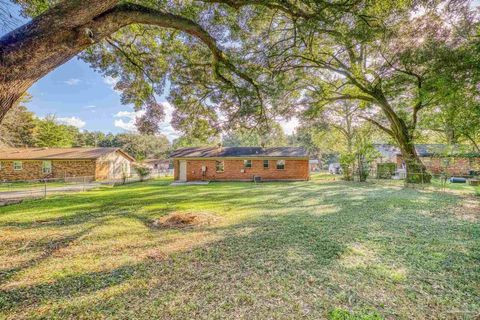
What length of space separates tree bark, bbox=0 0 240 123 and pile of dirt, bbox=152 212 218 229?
163 inches

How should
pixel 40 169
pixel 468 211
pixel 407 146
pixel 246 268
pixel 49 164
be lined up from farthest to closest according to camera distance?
pixel 49 164 → pixel 40 169 → pixel 407 146 → pixel 468 211 → pixel 246 268

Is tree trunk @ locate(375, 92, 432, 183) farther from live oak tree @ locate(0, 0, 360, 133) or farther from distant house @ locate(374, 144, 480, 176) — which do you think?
live oak tree @ locate(0, 0, 360, 133)

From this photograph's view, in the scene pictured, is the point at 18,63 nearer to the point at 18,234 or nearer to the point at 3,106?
the point at 3,106

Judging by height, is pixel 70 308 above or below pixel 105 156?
below

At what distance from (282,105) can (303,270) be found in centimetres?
1039

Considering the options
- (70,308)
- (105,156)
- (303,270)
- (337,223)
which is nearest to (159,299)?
(70,308)

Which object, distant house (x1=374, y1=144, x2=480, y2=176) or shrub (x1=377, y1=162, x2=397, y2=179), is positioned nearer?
distant house (x1=374, y1=144, x2=480, y2=176)

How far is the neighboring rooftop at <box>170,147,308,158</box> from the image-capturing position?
68.4 ft

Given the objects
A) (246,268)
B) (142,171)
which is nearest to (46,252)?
(246,268)

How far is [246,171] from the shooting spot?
69.5 feet

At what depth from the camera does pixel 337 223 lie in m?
6.01

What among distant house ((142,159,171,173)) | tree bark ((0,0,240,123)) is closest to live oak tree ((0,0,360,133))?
tree bark ((0,0,240,123))

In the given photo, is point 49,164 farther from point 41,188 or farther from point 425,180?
point 425,180

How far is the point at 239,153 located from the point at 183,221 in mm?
15655
